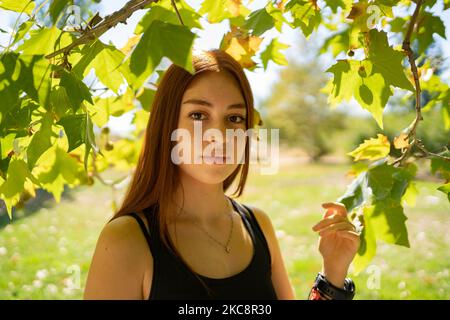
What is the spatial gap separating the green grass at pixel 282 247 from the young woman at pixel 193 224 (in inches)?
13.4

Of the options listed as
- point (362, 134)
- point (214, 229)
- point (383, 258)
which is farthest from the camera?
point (362, 134)

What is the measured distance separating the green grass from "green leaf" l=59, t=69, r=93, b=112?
818 mm

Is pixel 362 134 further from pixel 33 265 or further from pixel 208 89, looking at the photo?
pixel 208 89

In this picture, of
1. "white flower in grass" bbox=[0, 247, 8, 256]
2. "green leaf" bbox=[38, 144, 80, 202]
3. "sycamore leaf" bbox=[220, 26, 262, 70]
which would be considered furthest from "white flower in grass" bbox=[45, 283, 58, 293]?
"sycamore leaf" bbox=[220, 26, 262, 70]

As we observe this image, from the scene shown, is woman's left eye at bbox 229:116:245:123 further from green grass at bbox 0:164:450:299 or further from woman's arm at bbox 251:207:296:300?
green grass at bbox 0:164:450:299

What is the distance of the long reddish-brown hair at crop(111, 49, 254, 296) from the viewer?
3.51ft

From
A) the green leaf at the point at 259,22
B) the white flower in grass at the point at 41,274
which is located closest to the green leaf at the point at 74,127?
the green leaf at the point at 259,22

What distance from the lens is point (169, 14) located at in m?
0.92

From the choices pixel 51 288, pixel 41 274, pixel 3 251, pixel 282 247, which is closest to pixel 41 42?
pixel 51 288

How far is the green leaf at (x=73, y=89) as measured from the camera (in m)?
0.77
